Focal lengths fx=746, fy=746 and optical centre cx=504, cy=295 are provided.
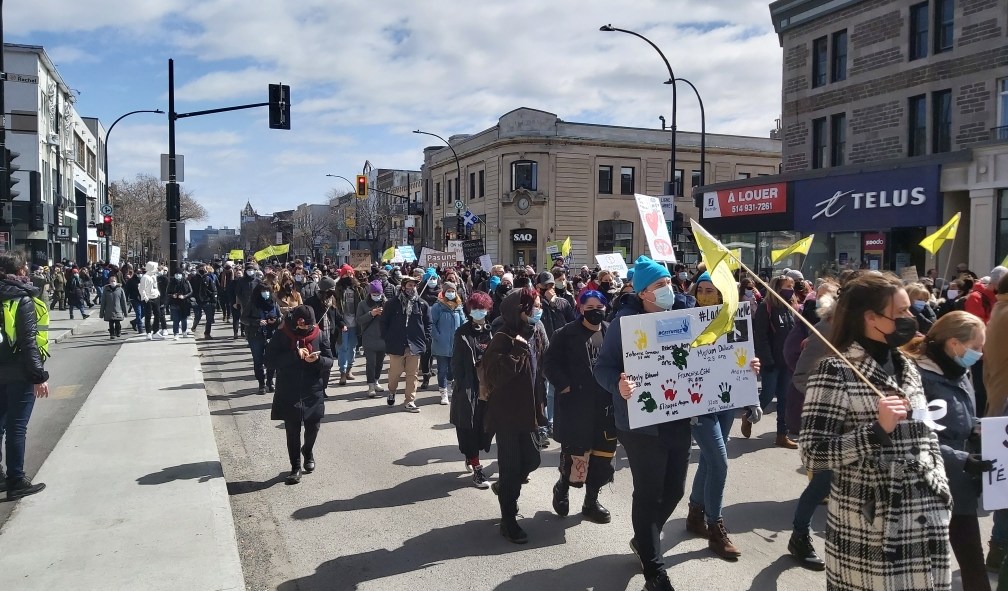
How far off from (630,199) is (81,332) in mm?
33977

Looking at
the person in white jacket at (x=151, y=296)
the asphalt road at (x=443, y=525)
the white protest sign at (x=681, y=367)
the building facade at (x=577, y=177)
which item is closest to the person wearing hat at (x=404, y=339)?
the asphalt road at (x=443, y=525)

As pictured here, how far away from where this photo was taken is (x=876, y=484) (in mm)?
3021

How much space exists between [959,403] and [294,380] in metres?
5.28

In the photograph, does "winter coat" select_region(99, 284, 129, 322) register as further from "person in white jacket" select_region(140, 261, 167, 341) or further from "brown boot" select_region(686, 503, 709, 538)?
"brown boot" select_region(686, 503, 709, 538)

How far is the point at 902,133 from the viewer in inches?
891

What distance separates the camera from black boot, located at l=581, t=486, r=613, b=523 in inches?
233

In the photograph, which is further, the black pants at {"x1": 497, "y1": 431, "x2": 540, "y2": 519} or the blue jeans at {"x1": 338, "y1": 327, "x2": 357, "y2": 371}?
the blue jeans at {"x1": 338, "y1": 327, "x2": 357, "y2": 371}

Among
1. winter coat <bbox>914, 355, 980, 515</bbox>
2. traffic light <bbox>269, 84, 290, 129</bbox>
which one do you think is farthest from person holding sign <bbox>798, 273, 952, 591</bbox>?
traffic light <bbox>269, 84, 290, 129</bbox>

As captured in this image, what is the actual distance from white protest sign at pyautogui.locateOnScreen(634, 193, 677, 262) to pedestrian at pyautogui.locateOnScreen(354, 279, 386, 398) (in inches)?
182

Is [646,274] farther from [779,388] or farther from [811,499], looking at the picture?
[779,388]

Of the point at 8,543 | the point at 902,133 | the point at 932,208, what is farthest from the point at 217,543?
the point at 902,133

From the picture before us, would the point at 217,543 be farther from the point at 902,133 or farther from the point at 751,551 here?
the point at 902,133

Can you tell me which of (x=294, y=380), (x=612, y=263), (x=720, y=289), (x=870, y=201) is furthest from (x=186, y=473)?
(x=870, y=201)

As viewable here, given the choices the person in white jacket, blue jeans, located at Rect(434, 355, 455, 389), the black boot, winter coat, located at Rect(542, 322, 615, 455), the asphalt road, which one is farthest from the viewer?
the person in white jacket
